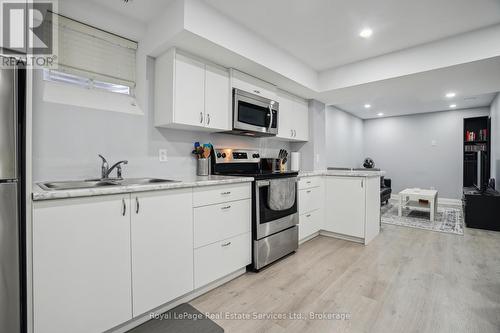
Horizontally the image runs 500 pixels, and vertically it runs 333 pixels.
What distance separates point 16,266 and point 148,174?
1.21m

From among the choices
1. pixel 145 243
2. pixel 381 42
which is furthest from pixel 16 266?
pixel 381 42

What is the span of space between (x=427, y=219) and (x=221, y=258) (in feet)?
14.0

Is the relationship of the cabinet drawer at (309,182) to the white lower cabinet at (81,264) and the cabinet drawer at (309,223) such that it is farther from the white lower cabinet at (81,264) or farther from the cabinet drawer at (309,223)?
the white lower cabinet at (81,264)

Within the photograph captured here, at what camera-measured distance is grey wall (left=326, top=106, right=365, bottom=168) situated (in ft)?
19.7

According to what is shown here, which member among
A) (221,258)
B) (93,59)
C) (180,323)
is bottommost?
(180,323)

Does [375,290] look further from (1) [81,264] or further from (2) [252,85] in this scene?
(2) [252,85]

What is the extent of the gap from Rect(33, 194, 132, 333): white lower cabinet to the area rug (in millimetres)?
4291

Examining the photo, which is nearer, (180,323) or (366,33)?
(180,323)

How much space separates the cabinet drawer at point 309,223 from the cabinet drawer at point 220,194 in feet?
3.66

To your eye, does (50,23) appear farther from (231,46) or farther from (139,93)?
(231,46)

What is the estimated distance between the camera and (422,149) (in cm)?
659

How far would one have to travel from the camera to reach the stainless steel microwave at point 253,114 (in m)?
2.63

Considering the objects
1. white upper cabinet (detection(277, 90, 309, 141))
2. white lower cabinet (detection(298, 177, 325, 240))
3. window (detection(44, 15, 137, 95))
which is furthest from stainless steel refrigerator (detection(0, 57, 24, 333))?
white upper cabinet (detection(277, 90, 309, 141))

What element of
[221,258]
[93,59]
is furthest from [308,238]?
[93,59]
